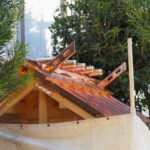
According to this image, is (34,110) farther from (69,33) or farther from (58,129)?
(69,33)

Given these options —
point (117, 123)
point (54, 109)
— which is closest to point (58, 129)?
point (117, 123)

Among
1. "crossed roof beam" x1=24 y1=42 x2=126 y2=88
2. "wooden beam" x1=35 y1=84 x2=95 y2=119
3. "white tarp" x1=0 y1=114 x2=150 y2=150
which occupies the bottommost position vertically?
"white tarp" x1=0 y1=114 x2=150 y2=150

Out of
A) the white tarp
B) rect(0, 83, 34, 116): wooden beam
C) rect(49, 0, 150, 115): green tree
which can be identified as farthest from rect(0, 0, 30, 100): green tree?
rect(49, 0, 150, 115): green tree

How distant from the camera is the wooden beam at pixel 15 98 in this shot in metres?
4.48

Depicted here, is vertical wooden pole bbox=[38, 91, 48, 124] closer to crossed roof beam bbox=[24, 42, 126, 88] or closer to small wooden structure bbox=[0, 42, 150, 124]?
small wooden structure bbox=[0, 42, 150, 124]

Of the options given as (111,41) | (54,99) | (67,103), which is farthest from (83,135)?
(111,41)

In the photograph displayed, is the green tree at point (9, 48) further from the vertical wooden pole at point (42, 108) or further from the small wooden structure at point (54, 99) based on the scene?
the vertical wooden pole at point (42, 108)

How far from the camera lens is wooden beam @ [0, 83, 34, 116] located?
448 centimetres

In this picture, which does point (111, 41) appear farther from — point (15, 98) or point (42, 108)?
point (15, 98)

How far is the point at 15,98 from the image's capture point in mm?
4629

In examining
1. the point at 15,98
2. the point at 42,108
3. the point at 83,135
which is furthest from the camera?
the point at 42,108

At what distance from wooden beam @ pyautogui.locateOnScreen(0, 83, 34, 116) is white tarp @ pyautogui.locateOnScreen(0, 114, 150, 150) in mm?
577

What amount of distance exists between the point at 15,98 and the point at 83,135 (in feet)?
4.48

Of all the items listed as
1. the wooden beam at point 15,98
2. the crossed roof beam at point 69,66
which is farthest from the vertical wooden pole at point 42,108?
the crossed roof beam at point 69,66
